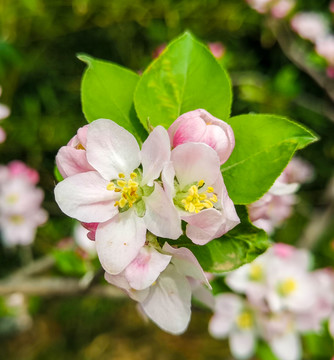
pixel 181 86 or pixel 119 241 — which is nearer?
pixel 119 241

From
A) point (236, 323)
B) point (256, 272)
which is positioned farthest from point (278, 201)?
point (236, 323)

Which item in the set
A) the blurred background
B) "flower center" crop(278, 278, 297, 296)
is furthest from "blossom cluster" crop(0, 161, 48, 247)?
"flower center" crop(278, 278, 297, 296)

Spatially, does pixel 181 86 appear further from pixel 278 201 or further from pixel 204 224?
pixel 278 201

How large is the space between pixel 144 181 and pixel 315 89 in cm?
192

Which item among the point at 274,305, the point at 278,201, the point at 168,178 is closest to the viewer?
the point at 168,178

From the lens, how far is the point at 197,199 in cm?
48

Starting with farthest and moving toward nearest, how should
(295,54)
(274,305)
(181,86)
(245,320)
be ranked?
(295,54) < (245,320) < (274,305) < (181,86)

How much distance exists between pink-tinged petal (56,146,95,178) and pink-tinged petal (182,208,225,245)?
126mm

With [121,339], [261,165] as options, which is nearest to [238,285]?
[261,165]

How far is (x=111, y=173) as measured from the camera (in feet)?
1.65

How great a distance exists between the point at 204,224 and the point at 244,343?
78 cm

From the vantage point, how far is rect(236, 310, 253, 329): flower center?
43.2 inches

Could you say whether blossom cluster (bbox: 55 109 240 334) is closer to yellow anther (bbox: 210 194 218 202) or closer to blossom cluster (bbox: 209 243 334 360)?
yellow anther (bbox: 210 194 218 202)

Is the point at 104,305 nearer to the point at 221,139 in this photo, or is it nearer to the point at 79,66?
the point at 79,66
